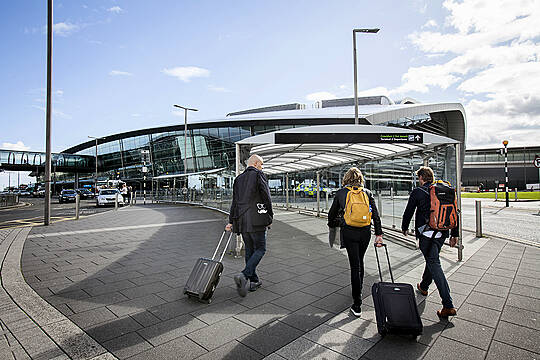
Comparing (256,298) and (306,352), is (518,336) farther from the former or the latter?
(256,298)

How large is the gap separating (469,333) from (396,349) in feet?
2.84

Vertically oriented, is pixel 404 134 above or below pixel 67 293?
above

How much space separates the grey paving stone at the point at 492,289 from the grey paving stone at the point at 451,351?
69.0 inches

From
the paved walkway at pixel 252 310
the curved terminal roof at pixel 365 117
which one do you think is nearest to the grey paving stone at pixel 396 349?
the paved walkway at pixel 252 310

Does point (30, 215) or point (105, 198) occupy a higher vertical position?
point (105, 198)

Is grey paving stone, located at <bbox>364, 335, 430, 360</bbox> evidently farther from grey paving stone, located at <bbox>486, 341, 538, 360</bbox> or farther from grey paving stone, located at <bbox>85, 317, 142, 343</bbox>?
grey paving stone, located at <bbox>85, 317, 142, 343</bbox>

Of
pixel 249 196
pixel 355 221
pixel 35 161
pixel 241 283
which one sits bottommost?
pixel 241 283

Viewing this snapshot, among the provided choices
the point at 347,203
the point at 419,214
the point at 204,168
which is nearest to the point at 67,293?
the point at 347,203

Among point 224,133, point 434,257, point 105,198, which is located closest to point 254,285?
point 434,257

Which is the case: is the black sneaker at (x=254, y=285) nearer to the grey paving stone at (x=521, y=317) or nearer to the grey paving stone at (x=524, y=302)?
the grey paving stone at (x=521, y=317)

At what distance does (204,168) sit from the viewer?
2200 inches

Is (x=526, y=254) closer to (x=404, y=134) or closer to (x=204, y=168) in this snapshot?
(x=404, y=134)

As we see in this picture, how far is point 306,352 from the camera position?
2768 mm

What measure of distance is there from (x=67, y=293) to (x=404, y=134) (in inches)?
240
